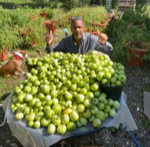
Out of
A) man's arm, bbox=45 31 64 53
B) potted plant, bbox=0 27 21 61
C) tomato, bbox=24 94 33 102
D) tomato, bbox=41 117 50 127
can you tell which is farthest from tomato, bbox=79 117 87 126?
potted plant, bbox=0 27 21 61

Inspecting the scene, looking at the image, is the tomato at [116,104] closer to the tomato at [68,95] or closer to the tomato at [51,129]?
the tomato at [68,95]

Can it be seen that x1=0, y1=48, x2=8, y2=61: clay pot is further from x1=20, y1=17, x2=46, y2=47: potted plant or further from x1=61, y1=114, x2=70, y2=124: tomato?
x1=61, y1=114, x2=70, y2=124: tomato

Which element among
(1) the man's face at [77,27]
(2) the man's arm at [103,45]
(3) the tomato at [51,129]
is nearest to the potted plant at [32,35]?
(1) the man's face at [77,27]

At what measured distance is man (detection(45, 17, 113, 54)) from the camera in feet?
8.86

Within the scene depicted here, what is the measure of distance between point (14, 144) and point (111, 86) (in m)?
2.43

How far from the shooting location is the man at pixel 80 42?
106 inches

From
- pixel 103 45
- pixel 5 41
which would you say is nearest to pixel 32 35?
pixel 5 41

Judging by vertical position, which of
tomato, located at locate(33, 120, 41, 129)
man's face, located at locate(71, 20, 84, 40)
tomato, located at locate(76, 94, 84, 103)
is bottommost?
tomato, located at locate(33, 120, 41, 129)

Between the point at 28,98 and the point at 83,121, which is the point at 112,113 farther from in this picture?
the point at 28,98

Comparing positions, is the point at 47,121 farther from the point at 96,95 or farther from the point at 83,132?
the point at 96,95

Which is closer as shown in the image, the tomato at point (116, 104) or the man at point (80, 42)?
the tomato at point (116, 104)

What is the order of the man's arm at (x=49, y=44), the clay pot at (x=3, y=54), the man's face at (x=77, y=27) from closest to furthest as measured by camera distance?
the man's face at (x=77, y=27) < the man's arm at (x=49, y=44) < the clay pot at (x=3, y=54)

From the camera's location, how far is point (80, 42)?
10.5 ft

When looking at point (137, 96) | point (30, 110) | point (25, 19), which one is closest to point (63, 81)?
point (30, 110)
